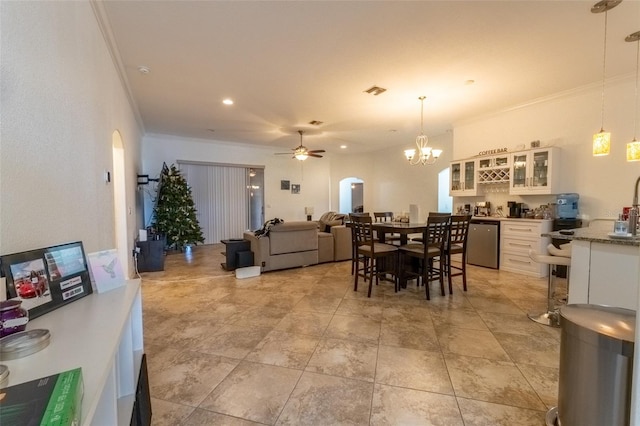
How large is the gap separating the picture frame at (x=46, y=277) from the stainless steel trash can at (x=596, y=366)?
235 cm

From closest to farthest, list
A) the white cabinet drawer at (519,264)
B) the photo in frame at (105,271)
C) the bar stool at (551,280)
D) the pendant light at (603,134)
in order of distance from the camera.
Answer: the photo in frame at (105,271), the pendant light at (603,134), the bar stool at (551,280), the white cabinet drawer at (519,264)

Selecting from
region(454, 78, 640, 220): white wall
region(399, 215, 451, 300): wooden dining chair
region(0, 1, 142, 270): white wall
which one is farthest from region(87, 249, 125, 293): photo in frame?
region(454, 78, 640, 220): white wall

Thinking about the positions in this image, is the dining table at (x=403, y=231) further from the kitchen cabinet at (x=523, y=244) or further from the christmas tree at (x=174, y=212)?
the christmas tree at (x=174, y=212)

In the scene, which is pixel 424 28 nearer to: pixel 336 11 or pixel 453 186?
pixel 336 11

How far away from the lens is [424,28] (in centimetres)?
261

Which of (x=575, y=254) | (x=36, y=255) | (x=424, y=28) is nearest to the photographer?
(x=36, y=255)

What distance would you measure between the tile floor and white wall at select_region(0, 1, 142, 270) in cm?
117

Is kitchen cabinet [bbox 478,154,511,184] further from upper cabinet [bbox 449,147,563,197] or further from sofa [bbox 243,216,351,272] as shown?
sofa [bbox 243,216,351,272]

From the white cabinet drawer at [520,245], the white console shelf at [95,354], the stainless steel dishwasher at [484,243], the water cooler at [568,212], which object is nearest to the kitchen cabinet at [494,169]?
the stainless steel dishwasher at [484,243]

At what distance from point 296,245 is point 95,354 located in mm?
4220

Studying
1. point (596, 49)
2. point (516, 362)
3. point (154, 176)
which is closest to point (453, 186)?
point (596, 49)

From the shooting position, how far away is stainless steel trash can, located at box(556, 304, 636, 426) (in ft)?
Result: 4.07

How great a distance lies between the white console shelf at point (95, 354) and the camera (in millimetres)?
729

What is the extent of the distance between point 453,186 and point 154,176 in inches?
268
